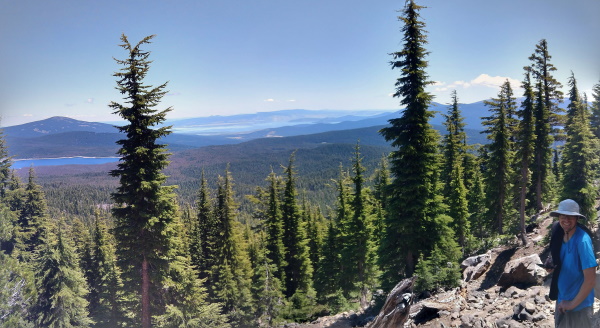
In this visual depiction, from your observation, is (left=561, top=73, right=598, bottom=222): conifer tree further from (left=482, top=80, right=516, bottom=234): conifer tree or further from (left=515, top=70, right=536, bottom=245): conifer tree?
(left=482, top=80, right=516, bottom=234): conifer tree

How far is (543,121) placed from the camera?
2356 centimetres

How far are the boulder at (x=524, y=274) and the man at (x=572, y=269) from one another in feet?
26.0

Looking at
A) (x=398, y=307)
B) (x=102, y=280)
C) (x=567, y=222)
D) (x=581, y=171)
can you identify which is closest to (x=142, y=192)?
(x=398, y=307)

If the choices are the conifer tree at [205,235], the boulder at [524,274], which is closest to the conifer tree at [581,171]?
the boulder at [524,274]

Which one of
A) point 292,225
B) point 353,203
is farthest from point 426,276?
point 292,225

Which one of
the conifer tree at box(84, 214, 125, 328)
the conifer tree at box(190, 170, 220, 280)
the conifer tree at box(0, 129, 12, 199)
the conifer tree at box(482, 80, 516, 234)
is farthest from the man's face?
the conifer tree at box(84, 214, 125, 328)

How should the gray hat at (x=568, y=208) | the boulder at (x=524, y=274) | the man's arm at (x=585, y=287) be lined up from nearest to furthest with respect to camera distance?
the man's arm at (x=585, y=287) → the gray hat at (x=568, y=208) → the boulder at (x=524, y=274)

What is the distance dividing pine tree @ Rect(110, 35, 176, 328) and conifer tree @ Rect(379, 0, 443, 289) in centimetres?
1239

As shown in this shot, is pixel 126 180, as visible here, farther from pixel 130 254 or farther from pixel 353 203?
pixel 353 203

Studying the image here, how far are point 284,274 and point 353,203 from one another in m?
10.9

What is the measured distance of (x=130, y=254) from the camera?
581 inches

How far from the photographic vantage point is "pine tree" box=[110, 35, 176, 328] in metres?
13.9

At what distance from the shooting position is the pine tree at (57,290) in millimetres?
24609

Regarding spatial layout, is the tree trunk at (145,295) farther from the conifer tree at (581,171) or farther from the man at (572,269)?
the conifer tree at (581,171)
